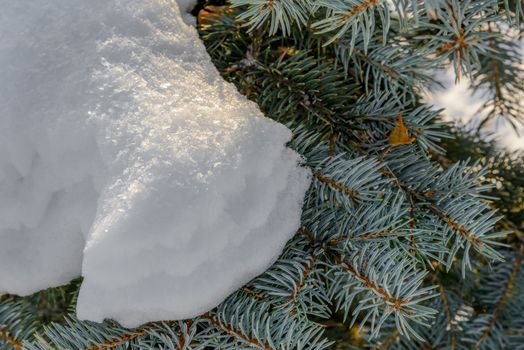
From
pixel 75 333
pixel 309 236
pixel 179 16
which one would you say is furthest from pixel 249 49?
pixel 75 333

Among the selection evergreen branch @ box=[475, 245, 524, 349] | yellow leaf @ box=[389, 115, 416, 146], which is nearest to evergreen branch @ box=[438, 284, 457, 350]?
evergreen branch @ box=[475, 245, 524, 349]

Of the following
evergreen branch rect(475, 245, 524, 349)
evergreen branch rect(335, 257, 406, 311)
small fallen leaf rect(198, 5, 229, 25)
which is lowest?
evergreen branch rect(475, 245, 524, 349)

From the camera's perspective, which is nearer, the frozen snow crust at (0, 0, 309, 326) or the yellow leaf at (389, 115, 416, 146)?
the frozen snow crust at (0, 0, 309, 326)

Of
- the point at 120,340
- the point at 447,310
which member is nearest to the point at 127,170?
the point at 120,340

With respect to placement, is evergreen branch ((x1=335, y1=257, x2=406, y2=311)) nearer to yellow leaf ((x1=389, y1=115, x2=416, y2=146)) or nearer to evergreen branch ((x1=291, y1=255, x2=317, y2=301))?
evergreen branch ((x1=291, y1=255, x2=317, y2=301))

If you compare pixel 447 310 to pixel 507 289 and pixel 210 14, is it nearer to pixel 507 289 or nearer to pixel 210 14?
pixel 507 289

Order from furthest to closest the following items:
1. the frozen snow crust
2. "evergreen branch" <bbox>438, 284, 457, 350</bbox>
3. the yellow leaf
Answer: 1. "evergreen branch" <bbox>438, 284, 457, 350</bbox>
2. the yellow leaf
3. the frozen snow crust

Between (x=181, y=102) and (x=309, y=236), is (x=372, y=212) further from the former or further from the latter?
(x=181, y=102)
